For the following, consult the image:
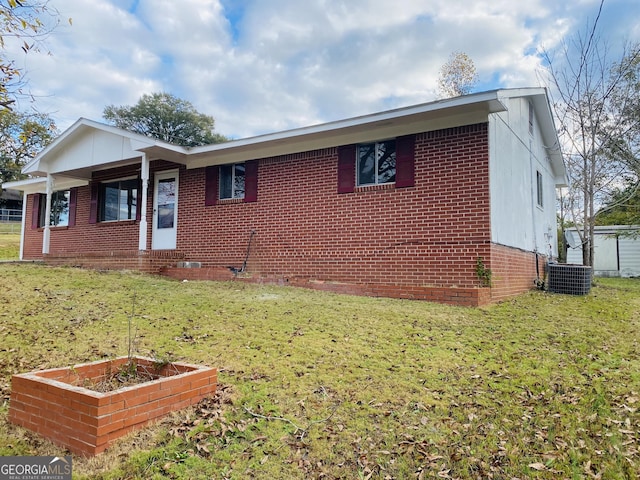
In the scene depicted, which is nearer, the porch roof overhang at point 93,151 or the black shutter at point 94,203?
the porch roof overhang at point 93,151

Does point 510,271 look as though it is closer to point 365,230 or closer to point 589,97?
point 365,230

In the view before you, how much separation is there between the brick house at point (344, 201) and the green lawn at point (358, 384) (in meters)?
1.75

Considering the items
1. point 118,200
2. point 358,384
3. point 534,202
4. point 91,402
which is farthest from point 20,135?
point 534,202

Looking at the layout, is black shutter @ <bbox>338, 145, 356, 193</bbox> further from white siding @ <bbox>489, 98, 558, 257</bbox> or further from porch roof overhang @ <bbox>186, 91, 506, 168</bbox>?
white siding @ <bbox>489, 98, 558, 257</bbox>

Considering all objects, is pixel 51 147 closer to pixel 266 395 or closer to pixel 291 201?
pixel 291 201

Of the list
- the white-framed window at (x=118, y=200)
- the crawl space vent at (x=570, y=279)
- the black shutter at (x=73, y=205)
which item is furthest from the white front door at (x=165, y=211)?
the crawl space vent at (x=570, y=279)

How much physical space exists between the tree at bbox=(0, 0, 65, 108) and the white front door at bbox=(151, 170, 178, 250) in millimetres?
7210

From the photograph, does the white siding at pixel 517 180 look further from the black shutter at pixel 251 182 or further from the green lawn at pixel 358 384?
the black shutter at pixel 251 182

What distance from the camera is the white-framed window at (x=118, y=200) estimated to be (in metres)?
13.6

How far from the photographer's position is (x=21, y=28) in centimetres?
469

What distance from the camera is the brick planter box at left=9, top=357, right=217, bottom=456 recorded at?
2.87 m

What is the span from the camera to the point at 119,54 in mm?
11414

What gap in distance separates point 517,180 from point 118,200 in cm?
1176

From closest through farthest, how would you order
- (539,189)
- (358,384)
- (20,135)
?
(358,384), (20,135), (539,189)
